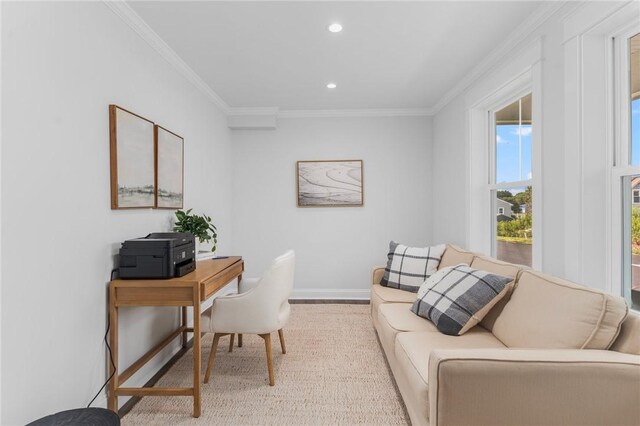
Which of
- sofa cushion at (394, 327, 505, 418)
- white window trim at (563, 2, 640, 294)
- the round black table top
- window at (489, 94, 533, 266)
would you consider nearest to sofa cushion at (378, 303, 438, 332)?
sofa cushion at (394, 327, 505, 418)

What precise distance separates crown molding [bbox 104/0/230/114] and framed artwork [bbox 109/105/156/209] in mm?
579

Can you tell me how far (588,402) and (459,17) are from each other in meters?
2.22

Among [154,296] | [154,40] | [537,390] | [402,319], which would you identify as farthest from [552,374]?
[154,40]

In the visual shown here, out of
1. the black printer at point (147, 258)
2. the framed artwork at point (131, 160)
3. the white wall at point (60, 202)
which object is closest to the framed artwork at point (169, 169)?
the framed artwork at point (131, 160)

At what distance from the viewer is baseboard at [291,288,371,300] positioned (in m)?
4.54

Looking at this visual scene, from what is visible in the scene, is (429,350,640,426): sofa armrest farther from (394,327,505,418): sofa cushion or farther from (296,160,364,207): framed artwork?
(296,160,364,207): framed artwork

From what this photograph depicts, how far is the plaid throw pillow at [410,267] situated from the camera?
10.5 ft

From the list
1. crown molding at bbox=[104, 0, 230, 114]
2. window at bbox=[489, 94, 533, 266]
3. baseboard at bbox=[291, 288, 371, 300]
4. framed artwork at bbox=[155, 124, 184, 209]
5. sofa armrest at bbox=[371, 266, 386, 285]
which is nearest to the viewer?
crown molding at bbox=[104, 0, 230, 114]

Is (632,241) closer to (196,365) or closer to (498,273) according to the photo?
(498,273)

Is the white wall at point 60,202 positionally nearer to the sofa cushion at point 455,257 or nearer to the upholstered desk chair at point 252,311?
the upholstered desk chair at point 252,311

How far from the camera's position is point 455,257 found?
9.89ft

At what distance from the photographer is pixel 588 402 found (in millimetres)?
1315

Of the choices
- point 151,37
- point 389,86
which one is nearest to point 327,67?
point 389,86

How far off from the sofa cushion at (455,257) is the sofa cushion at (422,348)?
2.30 ft
